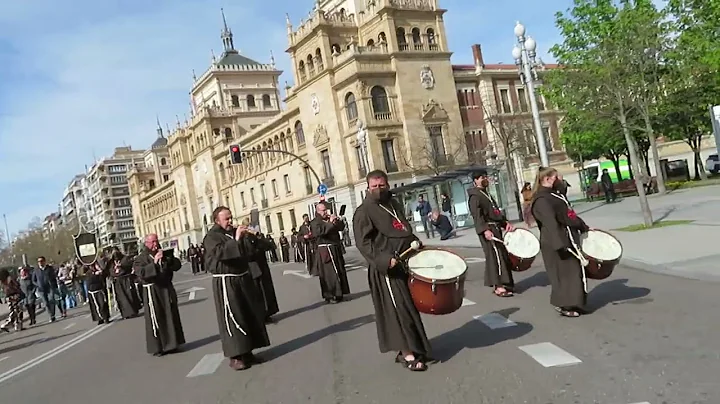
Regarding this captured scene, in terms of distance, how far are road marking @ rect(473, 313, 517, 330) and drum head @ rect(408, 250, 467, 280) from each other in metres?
1.71

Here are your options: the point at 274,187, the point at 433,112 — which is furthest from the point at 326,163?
the point at 274,187

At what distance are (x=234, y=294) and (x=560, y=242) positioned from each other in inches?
149

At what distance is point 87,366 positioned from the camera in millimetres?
10055

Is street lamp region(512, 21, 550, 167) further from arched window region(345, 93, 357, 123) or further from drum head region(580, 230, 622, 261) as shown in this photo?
arched window region(345, 93, 357, 123)

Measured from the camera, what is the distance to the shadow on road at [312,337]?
845 cm

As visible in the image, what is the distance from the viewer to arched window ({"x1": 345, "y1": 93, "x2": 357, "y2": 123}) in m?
52.3

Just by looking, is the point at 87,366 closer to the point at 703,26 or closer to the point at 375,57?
the point at 703,26

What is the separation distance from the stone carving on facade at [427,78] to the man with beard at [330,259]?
42072 mm

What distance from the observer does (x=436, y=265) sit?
6.43 m

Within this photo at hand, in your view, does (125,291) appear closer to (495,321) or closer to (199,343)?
(199,343)

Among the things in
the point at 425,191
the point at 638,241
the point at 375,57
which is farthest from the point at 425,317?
the point at 375,57

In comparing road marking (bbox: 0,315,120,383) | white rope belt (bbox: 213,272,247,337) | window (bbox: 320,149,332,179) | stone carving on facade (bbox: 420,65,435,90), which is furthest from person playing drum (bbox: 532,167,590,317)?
window (bbox: 320,149,332,179)

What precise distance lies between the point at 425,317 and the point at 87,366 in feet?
16.6

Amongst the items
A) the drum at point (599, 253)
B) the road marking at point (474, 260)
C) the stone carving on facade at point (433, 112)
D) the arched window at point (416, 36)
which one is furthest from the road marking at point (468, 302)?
the arched window at point (416, 36)
